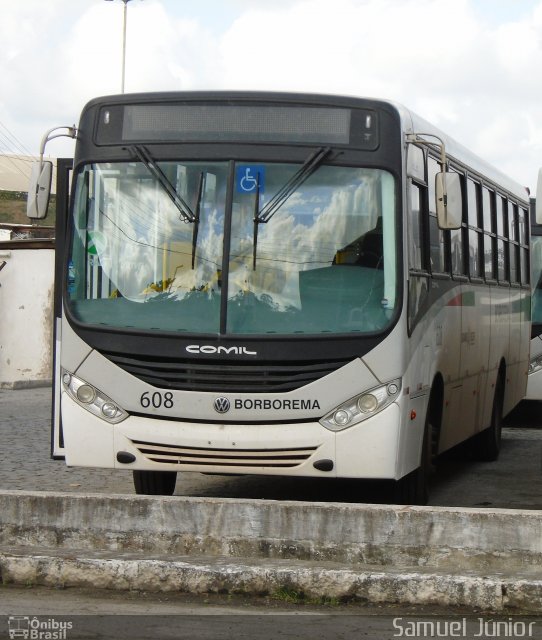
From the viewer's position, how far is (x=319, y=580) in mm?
8047

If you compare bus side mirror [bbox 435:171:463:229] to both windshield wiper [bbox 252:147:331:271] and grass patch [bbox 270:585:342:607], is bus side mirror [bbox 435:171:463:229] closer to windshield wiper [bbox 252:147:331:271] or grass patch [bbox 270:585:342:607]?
windshield wiper [bbox 252:147:331:271]

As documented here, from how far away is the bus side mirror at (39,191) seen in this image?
10992mm

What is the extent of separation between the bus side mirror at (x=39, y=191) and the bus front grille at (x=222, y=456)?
1995 millimetres

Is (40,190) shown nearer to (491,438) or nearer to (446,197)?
(446,197)

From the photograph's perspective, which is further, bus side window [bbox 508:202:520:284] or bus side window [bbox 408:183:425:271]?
bus side window [bbox 508:202:520:284]

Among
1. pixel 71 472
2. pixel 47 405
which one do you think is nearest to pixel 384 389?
pixel 71 472

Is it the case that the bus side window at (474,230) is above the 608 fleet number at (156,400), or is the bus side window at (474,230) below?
above

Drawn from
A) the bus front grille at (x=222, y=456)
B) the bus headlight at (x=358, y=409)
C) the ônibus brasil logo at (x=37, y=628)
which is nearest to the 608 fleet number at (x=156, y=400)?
the bus front grille at (x=222, y=456)

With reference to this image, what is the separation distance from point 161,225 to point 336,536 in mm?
2986

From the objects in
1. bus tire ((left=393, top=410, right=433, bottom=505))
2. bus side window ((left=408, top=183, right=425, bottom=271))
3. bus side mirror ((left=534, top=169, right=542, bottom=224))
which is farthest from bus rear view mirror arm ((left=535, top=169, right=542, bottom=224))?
bus tire ((left=393, top=410, right=433, bottom=505))

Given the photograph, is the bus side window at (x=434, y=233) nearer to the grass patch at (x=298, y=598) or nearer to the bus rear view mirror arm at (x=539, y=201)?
the bus rear view mirror arm at (x=539, y=201)

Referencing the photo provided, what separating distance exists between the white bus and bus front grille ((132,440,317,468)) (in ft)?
0.04

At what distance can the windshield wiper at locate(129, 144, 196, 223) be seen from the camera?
10.5 meters

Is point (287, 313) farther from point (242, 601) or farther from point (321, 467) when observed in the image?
point (242, 601)
